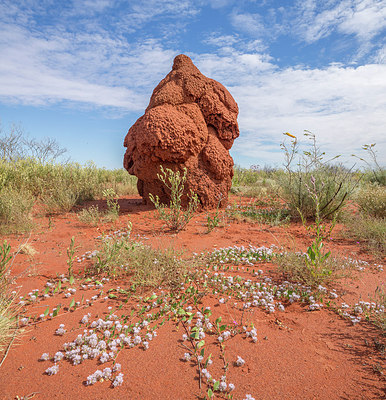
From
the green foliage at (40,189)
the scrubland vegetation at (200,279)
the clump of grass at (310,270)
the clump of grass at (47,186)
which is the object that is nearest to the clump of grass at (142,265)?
the scrubland vegetation at (200,279)

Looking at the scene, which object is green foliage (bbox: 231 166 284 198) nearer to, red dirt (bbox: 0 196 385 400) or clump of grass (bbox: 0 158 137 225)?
clump of grass (bbox: 0 158 137 225)

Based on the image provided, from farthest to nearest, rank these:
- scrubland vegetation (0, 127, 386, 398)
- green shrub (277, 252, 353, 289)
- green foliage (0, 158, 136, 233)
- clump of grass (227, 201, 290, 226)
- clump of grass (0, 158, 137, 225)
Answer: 1. clump of grass (0, 158, 137, 225)
2. clump of grass (227, 201, 290, 226)
3. green foliage (0, 158, 136, 233)
4. green shrub (277, 252, 353, 289)
5. scrubland vegetation (0, 127, 386, 398)

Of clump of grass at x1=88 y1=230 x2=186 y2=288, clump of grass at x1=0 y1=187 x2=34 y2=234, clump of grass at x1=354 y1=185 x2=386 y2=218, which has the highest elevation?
clump of grass at x1=354 y1=185 x2=386 y2=218

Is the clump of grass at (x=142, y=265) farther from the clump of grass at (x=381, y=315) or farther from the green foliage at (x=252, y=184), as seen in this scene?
the green foliage at (x=252, y=184)

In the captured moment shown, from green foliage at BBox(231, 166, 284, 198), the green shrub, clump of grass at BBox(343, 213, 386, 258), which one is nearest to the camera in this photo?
the green shrub

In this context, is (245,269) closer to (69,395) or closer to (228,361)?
(228,361)

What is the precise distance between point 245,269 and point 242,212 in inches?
122

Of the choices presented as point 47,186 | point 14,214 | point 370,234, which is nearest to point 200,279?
point 370,234

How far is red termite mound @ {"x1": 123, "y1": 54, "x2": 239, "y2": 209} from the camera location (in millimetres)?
5977

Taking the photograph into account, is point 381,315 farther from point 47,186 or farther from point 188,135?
point 47,186

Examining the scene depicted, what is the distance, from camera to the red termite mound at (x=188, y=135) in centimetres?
598

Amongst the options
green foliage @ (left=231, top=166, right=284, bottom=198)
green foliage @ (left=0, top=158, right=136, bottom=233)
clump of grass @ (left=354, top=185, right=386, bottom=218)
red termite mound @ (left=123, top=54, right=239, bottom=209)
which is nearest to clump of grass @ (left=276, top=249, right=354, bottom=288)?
red termite mound @ (left=123, top=54, right=239, bottom=209)

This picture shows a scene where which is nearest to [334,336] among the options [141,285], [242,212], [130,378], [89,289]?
[130,378]

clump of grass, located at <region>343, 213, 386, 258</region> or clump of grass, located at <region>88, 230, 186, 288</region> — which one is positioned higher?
clump of grass, located at <region>343, 213, 386, 258</region>
